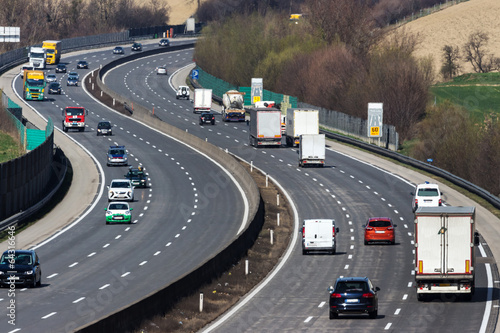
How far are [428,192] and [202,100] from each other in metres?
57.5

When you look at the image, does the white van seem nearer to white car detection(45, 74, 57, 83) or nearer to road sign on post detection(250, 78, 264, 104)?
road sign on post detection(250, 78, 264, 104)

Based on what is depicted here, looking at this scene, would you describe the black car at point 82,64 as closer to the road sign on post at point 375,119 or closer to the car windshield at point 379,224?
the road sign on post at point 375,119

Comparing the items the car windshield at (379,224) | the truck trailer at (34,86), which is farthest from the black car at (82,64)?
A: the car windshield at (379,224)

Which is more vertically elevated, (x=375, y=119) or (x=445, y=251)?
(x=375, y=119)

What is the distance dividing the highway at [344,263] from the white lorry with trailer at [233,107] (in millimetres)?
6695

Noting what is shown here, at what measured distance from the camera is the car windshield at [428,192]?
2438 inches

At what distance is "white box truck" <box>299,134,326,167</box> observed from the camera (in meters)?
80.8

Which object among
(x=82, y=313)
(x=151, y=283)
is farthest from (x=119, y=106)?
(x=82, y=313)

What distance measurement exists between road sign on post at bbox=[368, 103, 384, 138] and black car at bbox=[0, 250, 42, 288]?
183ft

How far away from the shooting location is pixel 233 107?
11262cm

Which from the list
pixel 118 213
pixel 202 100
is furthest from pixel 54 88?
pixel 118 213

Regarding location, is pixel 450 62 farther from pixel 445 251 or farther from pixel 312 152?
pixel 445 251

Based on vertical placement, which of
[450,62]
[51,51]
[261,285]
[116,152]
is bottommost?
[261,285]

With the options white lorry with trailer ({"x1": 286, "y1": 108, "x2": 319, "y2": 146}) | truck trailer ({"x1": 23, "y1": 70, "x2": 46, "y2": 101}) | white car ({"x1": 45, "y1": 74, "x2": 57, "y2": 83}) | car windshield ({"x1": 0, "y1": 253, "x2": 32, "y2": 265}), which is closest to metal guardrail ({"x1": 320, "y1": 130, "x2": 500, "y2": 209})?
white lorry with trailer ({"x1": 286, "y1": 108, "x2": 319, "y2": 146})
